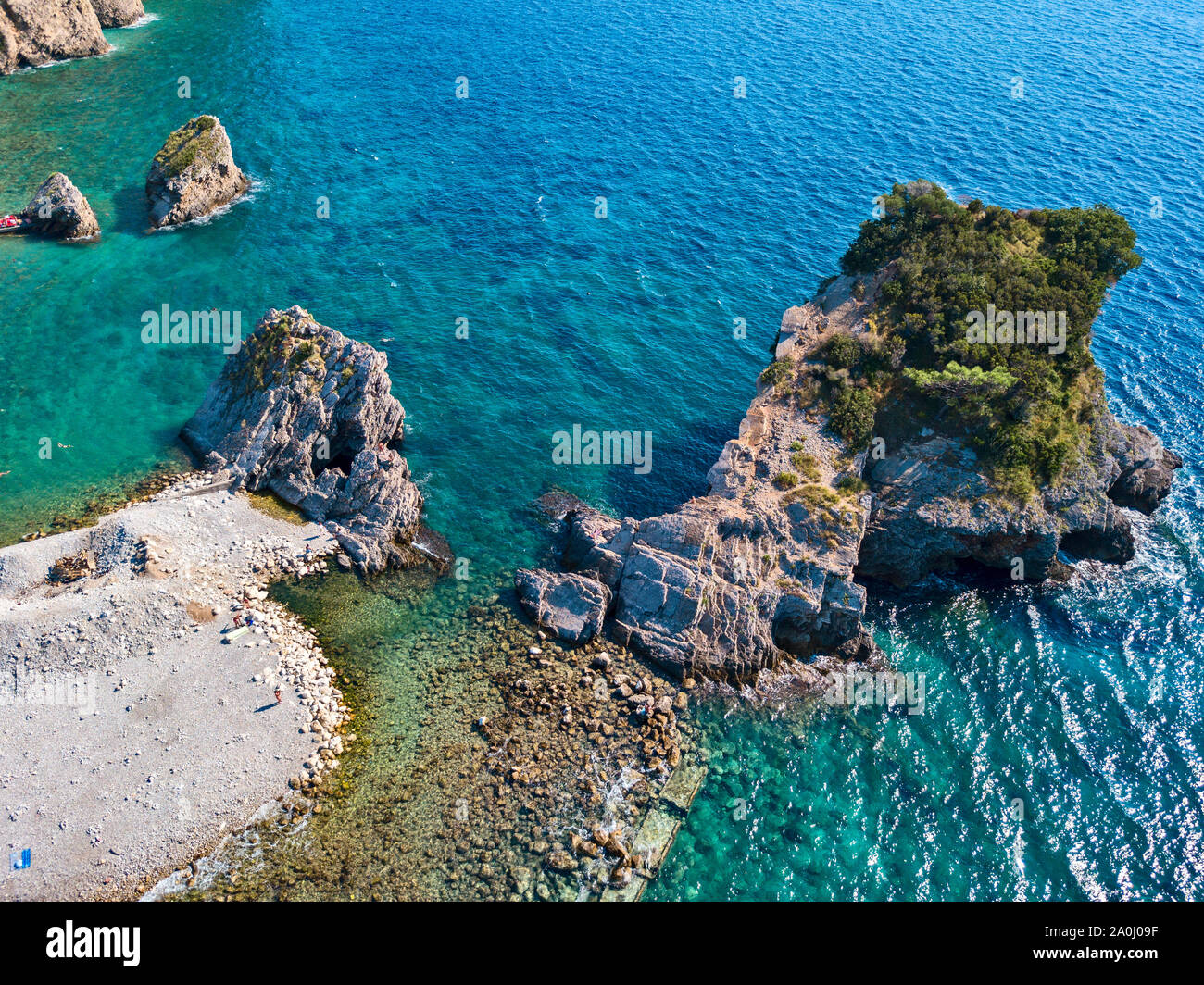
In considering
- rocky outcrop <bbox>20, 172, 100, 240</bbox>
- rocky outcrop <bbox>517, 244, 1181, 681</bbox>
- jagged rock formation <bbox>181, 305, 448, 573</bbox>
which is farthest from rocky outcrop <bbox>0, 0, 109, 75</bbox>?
rocky outcrop <bbox>517, 244, 1181, 681</bbox>

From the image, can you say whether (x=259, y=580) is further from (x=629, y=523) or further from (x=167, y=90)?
(x=167, y=90)

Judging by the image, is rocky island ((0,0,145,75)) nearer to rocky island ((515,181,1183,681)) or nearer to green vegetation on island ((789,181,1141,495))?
rocky island ((515,181,1183,681))

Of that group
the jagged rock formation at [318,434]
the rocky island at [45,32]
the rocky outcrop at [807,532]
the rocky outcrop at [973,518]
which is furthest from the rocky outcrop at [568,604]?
the rocky island at [45,32]

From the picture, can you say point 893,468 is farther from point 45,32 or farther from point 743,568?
point 45,32

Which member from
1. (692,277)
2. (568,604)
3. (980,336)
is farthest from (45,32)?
(980,336)

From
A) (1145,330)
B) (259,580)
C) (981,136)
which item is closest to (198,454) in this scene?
(259,580)
